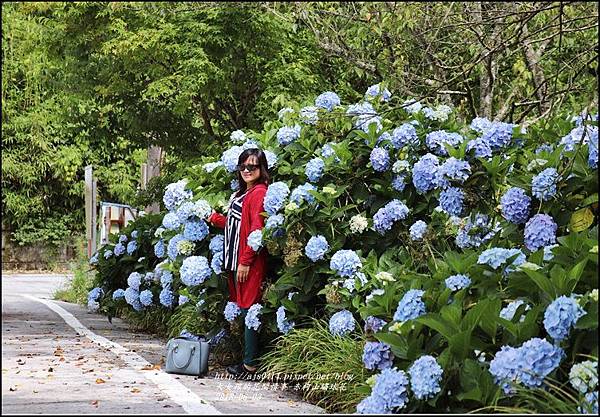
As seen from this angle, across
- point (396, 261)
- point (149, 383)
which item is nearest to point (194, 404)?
point (149, 383)

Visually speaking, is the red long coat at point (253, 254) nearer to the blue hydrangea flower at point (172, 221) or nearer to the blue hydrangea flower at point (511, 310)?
the blue hydrangea flower at point (172, 221)

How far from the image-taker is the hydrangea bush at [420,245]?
5.77 meters

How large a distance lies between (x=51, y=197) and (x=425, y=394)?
88.7ft

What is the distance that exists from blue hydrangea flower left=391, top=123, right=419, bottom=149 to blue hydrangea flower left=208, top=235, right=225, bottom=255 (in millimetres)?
1865

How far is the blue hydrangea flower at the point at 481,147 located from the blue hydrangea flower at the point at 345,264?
1254 millimetres

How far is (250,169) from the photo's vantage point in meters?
8.64

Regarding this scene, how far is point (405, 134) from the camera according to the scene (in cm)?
834

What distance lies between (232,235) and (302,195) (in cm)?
78

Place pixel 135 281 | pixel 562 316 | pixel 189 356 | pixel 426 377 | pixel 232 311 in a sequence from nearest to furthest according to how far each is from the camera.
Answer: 1. pixel 562 316
2. pixel 426 377
3. pixel 189 356
4. pixel 232 311
5. pixel 135 281

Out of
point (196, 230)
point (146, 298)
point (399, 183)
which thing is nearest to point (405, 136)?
point (399, 183)

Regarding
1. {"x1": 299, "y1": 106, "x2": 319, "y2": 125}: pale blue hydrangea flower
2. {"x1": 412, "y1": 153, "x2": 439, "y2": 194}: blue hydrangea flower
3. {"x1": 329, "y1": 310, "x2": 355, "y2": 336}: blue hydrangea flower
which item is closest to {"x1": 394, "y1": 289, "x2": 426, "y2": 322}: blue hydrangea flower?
{"x1": 329, "y1": 310, "x2": 355, "y2": 336}: blue hydrangea flower

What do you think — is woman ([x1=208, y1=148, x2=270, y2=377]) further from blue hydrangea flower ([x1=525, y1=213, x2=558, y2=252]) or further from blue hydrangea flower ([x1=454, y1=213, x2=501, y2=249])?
blue hydrangea flower ([x1=525, y1=213, x2=558, y2=252])

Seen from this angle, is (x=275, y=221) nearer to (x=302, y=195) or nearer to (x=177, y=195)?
(x=302, y=195)

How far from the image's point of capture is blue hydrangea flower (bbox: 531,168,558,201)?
666cm
